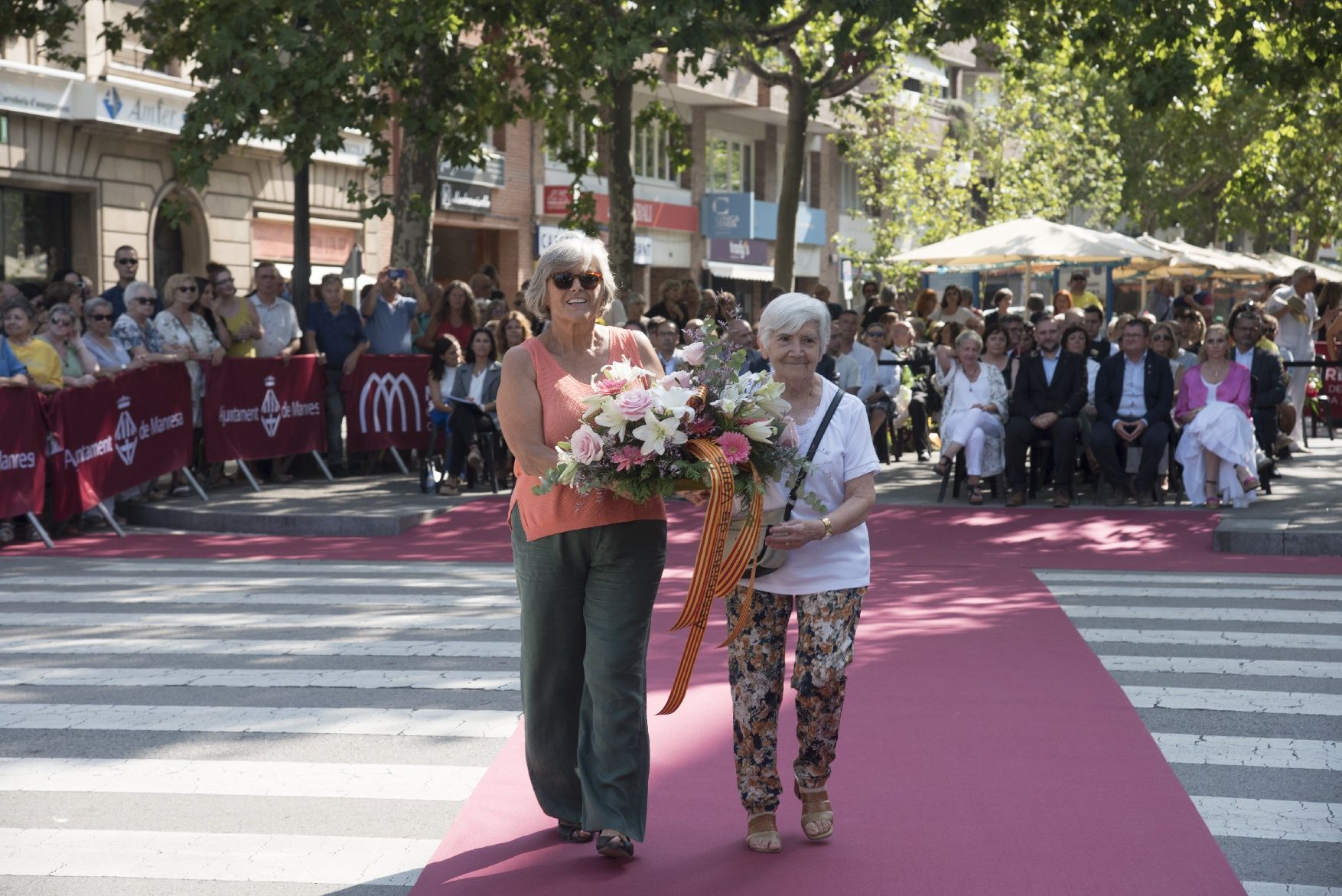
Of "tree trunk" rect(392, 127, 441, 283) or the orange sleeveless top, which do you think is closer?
the orange sleeveless top

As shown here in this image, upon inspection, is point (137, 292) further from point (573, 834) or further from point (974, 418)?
point (573, 834)

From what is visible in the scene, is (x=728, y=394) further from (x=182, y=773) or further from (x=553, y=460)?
(x=182, y=773)

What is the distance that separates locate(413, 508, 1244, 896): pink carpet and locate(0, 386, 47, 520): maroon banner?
19.2 feet

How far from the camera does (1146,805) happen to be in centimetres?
614

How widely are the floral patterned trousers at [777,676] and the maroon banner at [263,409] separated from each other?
11467 mm

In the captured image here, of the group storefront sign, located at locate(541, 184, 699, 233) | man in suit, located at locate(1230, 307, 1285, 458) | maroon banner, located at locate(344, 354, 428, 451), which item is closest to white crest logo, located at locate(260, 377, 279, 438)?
maroon banner, located at locate(344, 354, 428, 451)

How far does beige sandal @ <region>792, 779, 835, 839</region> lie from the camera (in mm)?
5668

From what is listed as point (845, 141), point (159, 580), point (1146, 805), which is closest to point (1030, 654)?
point (1146, 805)

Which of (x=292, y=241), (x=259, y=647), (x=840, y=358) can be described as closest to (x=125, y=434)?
(x=259, y=647)

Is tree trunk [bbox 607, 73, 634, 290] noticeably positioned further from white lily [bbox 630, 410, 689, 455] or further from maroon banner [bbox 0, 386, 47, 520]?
white lily [bbox 630, 410, 689, 455]

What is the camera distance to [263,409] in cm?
1677

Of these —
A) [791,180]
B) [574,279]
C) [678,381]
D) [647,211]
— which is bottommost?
[678,381]

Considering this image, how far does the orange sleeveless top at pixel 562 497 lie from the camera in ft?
17.3

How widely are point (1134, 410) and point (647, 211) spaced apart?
29735 millimetres
